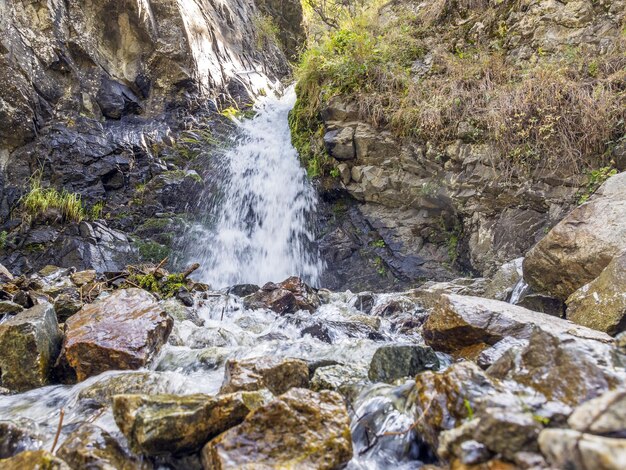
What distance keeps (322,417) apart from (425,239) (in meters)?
5.27

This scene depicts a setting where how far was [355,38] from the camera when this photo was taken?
7629mm

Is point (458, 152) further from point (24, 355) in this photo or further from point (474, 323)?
point (24, 355)

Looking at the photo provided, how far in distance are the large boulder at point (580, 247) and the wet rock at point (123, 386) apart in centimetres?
338

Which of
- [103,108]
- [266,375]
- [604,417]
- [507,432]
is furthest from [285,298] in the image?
[103,108]

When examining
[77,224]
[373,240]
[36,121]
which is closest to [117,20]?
[36,121]

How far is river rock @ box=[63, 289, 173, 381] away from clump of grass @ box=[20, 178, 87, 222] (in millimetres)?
4331

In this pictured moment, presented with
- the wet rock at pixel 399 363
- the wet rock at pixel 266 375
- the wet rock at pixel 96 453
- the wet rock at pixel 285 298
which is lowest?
the wet rock at pixel 285 298

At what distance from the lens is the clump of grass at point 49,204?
259 inches

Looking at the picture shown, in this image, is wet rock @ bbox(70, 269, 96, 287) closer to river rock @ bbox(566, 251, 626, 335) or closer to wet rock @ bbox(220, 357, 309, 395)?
wet rock @ bbox(220, 357, 309, 395)

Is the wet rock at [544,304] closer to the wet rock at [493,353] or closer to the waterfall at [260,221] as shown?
the wet rock at [493,353]

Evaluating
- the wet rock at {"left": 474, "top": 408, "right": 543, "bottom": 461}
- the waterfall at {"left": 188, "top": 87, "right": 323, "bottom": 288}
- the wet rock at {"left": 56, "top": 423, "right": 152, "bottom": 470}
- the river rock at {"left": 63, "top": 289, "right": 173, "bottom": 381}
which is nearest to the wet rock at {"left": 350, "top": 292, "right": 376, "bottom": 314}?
the waterfall at {"left": 188, "top": 87, "right": 323, "bottom": 288}

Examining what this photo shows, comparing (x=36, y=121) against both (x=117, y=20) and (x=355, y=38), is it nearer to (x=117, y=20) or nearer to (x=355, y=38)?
(x=117, y=20)

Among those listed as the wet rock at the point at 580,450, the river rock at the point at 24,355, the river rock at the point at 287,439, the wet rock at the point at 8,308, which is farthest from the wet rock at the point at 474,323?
the wet rock at the point at 8,308

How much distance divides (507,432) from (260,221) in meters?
7.01
